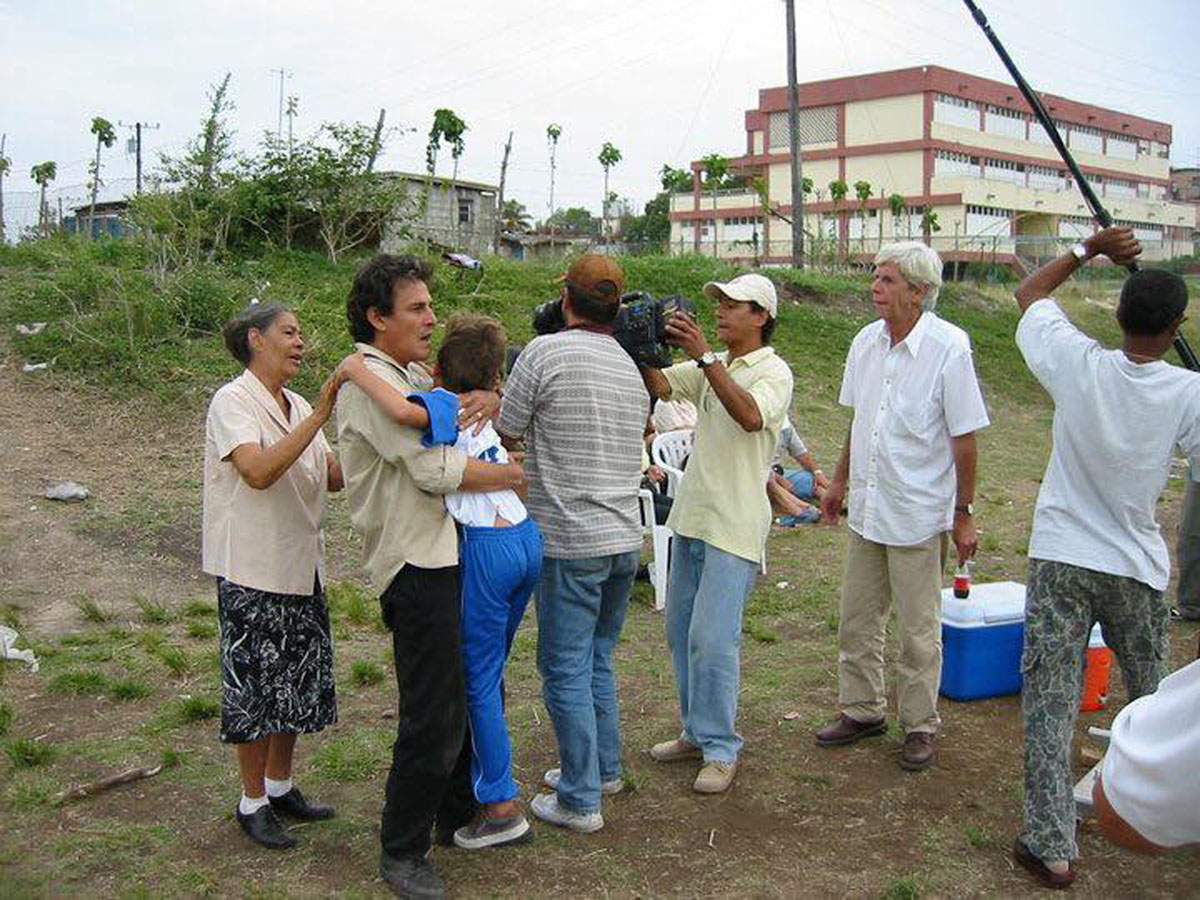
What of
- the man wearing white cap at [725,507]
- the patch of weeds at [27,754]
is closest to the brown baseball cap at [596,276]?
the man wearing white cap at [725,507]

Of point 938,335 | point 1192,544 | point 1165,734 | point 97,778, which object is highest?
point 938,335

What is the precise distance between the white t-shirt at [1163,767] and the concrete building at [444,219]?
861cm

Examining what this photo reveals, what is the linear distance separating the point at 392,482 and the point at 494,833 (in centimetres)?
121

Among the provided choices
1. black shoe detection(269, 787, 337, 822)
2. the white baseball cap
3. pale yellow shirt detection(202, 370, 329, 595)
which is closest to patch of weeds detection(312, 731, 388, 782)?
black shoe detection(269, 787, 337, 822)

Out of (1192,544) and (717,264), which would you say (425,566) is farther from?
(717,264)

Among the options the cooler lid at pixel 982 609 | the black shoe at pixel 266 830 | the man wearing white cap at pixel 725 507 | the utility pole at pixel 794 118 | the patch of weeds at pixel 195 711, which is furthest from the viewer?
the utility pole at pixel 794 118

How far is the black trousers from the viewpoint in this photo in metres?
3.00

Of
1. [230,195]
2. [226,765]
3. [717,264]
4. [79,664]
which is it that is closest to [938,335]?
[226,765]

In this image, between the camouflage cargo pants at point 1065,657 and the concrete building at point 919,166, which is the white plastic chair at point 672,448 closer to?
the camouflage cargo pants at point 1065,657

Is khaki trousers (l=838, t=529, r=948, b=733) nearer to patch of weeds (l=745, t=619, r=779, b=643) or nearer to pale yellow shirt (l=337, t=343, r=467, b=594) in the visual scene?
patch of weeds (l=745, t=619, r=779, b=643)

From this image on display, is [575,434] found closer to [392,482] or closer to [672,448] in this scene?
[392,482]

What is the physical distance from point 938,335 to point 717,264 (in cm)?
1391

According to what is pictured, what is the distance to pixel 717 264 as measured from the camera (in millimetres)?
17609

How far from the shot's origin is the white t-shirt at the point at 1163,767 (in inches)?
55.3
